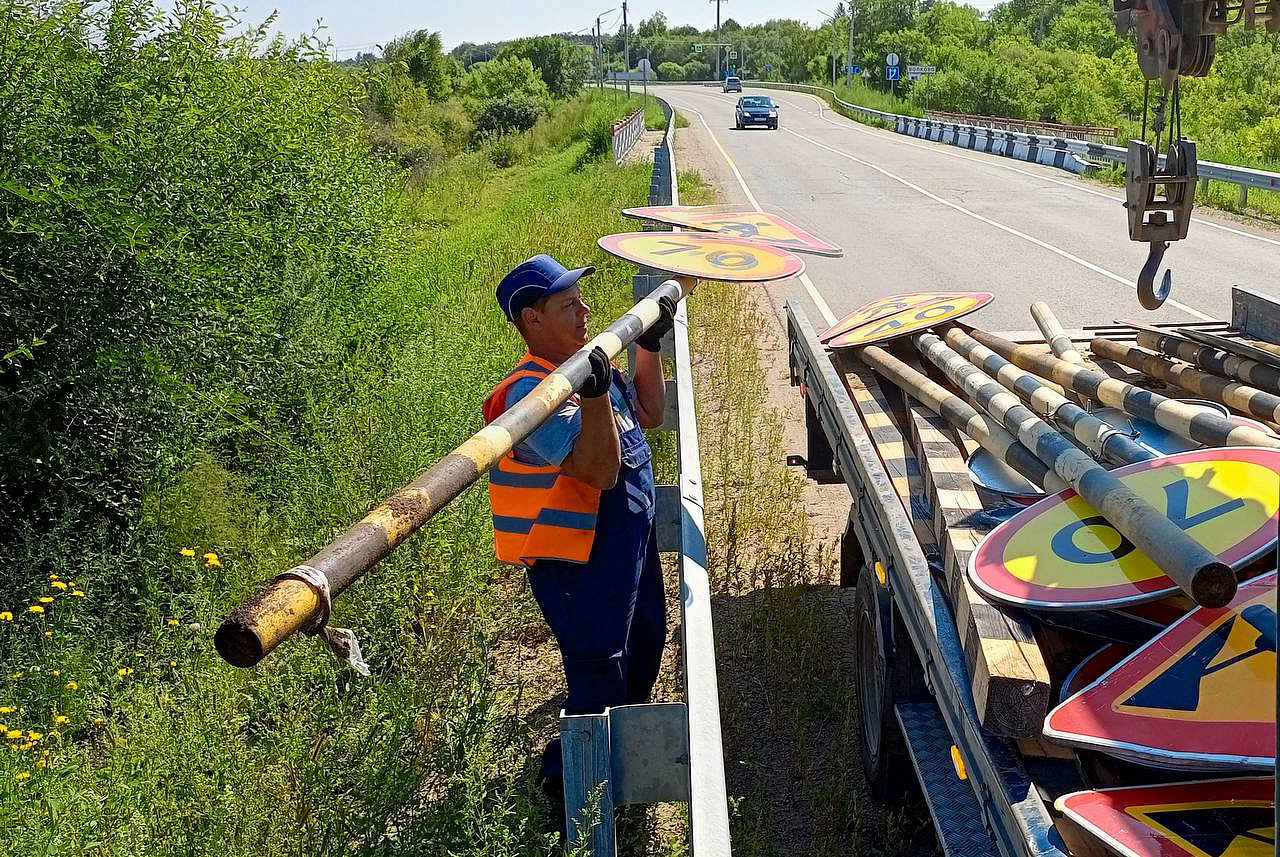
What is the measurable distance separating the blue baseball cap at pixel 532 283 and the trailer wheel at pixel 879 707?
1.46m

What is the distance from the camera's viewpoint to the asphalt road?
11414mm

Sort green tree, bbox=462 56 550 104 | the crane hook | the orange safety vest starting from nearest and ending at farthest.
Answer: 1. the orange safety vest
2. the crane hook
3. green tree, bbox=462 56 550 104

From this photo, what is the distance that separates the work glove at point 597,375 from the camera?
2.61m

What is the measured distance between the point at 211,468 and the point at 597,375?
4642 mm

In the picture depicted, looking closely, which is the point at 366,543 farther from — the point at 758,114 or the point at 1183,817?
the point at 758,114

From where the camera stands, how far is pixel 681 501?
372 centimetres

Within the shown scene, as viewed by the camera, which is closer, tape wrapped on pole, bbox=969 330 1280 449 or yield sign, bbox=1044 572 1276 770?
yield sign, bbox=1044 572 1276 770

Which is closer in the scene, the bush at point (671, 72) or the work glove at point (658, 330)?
the work glove at point (658, 330)

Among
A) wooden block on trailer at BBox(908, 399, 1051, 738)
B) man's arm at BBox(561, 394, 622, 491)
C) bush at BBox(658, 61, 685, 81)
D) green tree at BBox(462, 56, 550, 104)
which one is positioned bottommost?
wooden block on trailer at BBox(908, 399, 1051, 738)

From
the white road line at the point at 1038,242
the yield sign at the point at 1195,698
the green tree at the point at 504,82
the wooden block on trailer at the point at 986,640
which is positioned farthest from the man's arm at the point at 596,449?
the green tree at the point at 504,82

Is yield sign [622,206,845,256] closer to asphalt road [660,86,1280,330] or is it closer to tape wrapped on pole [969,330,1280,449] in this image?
tape wrapped on pole [969,330,1280,449]

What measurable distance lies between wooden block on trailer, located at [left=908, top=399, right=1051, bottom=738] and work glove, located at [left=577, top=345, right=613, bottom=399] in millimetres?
1003

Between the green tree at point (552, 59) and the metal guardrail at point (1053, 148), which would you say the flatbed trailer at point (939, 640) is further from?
the green tree at point (552, 59)

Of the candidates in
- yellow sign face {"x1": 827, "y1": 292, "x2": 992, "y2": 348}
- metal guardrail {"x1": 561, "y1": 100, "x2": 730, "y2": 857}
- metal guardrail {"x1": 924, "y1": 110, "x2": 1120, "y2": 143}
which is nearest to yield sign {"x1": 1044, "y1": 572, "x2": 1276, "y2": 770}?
metal guardrail {"x1": 561, "y1": 100, "x2": 730, "y2": 857}
